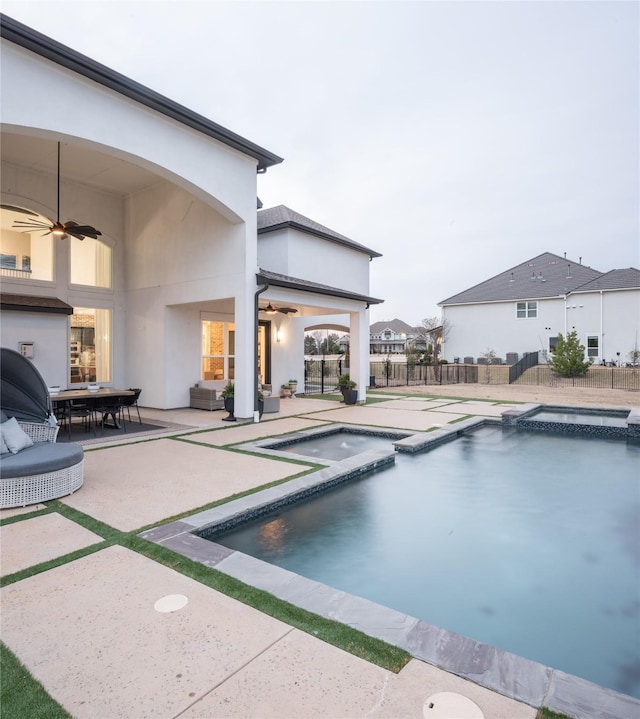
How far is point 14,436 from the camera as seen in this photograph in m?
5.02

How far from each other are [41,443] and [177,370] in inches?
278

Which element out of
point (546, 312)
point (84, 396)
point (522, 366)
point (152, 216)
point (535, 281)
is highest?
point (535, 281)

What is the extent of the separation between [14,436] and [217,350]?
29.0 feet

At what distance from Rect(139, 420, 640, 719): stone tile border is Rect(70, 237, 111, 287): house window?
34.8 feet

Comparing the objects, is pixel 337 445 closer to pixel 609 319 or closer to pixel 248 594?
pixel 248 594

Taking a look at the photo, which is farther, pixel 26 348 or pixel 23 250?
→ pixel 23 250

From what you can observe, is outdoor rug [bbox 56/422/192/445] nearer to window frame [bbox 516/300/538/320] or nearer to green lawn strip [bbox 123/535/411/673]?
green lawn strip [bbox 123/535/411/673]

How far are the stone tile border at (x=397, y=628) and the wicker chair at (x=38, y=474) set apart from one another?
1.74 meters

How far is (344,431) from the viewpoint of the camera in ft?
32.6

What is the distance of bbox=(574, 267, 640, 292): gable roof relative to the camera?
26.2 metres

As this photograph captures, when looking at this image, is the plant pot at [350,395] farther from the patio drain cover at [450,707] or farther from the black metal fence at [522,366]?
the black metal fence at [522,366]

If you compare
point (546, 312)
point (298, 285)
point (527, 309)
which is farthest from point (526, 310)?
point (298, 285)

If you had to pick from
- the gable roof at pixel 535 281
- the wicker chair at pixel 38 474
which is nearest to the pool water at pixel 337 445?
the wicker chair at pixel 38 474

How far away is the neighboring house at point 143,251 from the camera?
827cm
